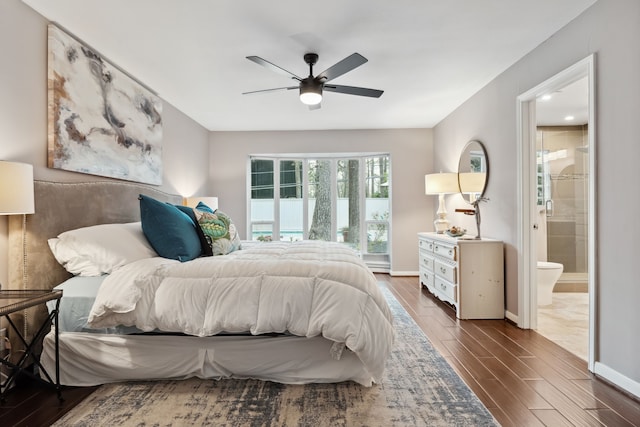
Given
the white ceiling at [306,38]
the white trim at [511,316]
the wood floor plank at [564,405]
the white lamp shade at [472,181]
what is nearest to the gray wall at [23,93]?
the white ceiling at [306,38]

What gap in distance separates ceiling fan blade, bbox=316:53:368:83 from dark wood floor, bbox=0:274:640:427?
2.26 meters

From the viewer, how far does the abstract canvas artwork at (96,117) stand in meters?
2.57

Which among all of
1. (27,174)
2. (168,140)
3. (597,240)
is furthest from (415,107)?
(27,174)

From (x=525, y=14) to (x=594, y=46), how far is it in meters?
0.50

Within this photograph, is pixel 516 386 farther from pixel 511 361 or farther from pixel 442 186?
pixel 442 186

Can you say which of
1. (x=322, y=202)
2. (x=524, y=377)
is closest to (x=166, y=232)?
(x=524, y=377)

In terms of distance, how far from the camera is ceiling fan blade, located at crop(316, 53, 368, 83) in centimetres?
254

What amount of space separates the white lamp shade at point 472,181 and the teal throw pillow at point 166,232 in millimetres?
3085

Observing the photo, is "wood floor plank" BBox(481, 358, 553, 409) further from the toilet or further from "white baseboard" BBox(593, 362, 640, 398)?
the toilet

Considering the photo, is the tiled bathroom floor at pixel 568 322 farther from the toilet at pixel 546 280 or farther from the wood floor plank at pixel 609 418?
the wood floor plank at pixel 609 418

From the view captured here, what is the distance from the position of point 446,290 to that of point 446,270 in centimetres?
22

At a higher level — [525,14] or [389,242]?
[525,14]

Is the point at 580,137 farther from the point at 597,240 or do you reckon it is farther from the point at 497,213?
the point at 597,240

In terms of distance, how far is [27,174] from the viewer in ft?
6.48
